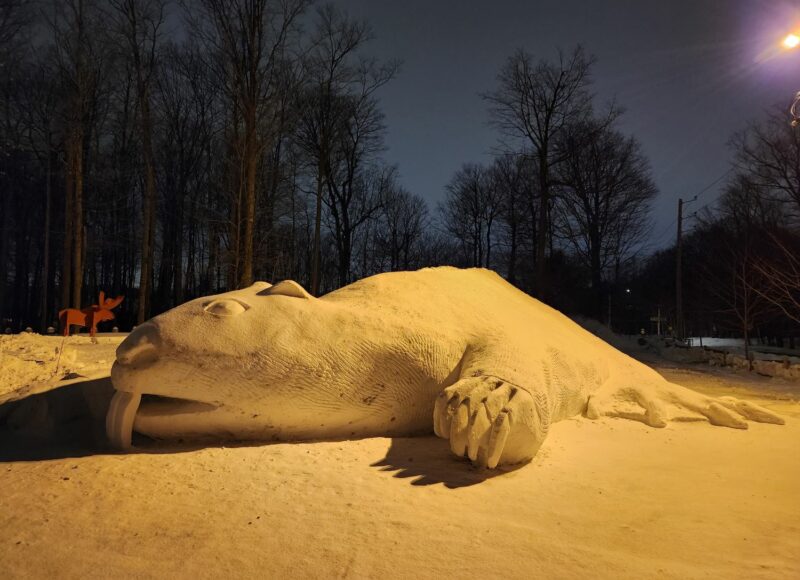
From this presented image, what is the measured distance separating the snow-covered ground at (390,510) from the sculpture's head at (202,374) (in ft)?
0.61

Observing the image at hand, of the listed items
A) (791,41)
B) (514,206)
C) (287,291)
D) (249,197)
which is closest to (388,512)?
(287,291)

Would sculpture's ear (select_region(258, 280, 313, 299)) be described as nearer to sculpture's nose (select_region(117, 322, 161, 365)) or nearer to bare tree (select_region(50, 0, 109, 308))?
sculpture's nose (select_region(117, 322, 161, 365))

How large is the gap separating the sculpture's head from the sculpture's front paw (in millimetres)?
1053

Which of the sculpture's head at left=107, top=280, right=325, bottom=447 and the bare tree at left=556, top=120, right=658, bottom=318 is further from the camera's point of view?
the bare tree at left=556, top=120, right=658, bottom=318

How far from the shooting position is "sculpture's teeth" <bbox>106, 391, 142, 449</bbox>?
126 inches

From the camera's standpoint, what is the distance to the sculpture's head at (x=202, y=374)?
3252 millimetres

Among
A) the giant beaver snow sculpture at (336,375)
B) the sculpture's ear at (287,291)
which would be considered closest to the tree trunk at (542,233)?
the giant beaver snow sculpture at (336,375)

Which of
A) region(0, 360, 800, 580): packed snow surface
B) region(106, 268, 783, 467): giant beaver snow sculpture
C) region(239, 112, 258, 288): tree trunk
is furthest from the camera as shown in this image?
region(239, 112, 258, 288): tree trunk

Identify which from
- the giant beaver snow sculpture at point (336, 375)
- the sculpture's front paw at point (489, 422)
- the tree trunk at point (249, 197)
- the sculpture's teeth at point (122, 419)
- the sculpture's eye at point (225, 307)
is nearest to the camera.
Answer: the sculpture's front paw at point (489, 422)

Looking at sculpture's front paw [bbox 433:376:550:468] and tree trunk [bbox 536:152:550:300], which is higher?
tree trunk [bbox 536:152:550:300]

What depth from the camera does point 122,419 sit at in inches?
127

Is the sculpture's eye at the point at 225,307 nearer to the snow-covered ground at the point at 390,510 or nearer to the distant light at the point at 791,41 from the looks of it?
the snow-covered ground at the point at 390,510

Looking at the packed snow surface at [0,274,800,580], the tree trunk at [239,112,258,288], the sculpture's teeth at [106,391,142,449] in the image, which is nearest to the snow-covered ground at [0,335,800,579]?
the packed snow surface at [0,274,800,580]

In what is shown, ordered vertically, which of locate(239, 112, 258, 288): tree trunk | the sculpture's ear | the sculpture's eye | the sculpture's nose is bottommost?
the sculpture's nose
